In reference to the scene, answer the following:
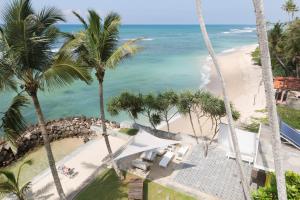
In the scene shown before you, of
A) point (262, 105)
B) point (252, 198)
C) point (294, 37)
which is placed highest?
point (294, 37)

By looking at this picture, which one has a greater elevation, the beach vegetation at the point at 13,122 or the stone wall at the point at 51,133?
the beach vegetation at the point at 13,122

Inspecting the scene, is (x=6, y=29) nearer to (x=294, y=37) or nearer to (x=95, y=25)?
(x=95, y=25)

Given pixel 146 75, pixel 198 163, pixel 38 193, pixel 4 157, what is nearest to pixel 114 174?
pixel 38 193

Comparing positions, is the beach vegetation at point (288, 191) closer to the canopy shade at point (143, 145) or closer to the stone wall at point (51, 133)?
the canopy shade at point (143, 145)

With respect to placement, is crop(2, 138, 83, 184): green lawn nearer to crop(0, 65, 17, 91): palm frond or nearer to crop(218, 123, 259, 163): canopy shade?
crop(0, 65, 17, 91): palm frond

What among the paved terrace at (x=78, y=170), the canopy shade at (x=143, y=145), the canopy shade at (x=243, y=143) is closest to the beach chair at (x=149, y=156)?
the canopy shade at (x=143, y=145)

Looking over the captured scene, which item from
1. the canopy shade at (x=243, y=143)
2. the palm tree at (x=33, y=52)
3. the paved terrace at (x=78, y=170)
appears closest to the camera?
the palm tree at (x=33, y=52)

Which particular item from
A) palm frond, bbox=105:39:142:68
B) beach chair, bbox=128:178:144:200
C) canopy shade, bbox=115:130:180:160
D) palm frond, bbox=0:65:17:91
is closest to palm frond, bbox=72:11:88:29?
palm frond, bbox=105:39:142:68
